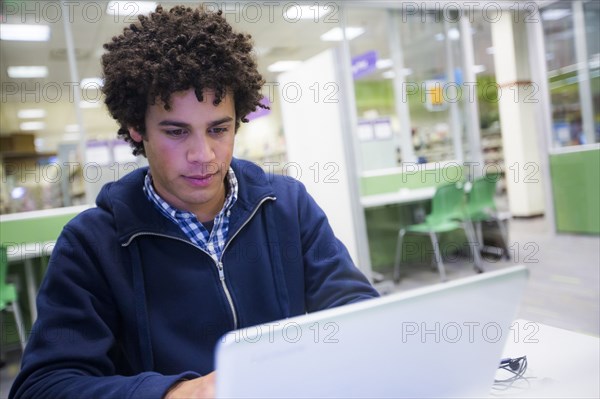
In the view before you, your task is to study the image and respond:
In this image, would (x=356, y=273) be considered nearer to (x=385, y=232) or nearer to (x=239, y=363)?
(x=239, y=363)

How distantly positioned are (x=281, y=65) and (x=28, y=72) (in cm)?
415

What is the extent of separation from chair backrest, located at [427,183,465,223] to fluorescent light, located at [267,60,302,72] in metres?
5.26

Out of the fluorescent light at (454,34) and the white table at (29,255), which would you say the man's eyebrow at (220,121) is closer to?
the white table at (29,255)

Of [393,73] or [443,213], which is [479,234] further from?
[393,73]

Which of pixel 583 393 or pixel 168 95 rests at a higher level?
pixel 168 95

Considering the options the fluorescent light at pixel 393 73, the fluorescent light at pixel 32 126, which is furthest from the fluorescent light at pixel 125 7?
the fluorescent light at pixel 32 126

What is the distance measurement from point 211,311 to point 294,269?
0.22 m

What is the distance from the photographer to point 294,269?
3.62 ft

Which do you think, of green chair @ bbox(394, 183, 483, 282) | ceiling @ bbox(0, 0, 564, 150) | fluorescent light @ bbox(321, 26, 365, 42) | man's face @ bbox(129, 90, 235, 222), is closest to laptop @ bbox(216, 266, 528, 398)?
man's face @ bbox(129, 90, 235, 222)

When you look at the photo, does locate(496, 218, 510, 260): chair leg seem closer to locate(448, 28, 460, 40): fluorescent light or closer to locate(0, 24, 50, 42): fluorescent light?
locate(448, 28, 460, 40): fluorescent light

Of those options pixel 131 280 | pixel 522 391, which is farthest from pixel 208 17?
pixel 522 391

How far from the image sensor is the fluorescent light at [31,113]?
416 inches

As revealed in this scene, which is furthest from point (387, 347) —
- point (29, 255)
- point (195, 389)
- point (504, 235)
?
point (504, 235)

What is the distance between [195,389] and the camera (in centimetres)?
62
